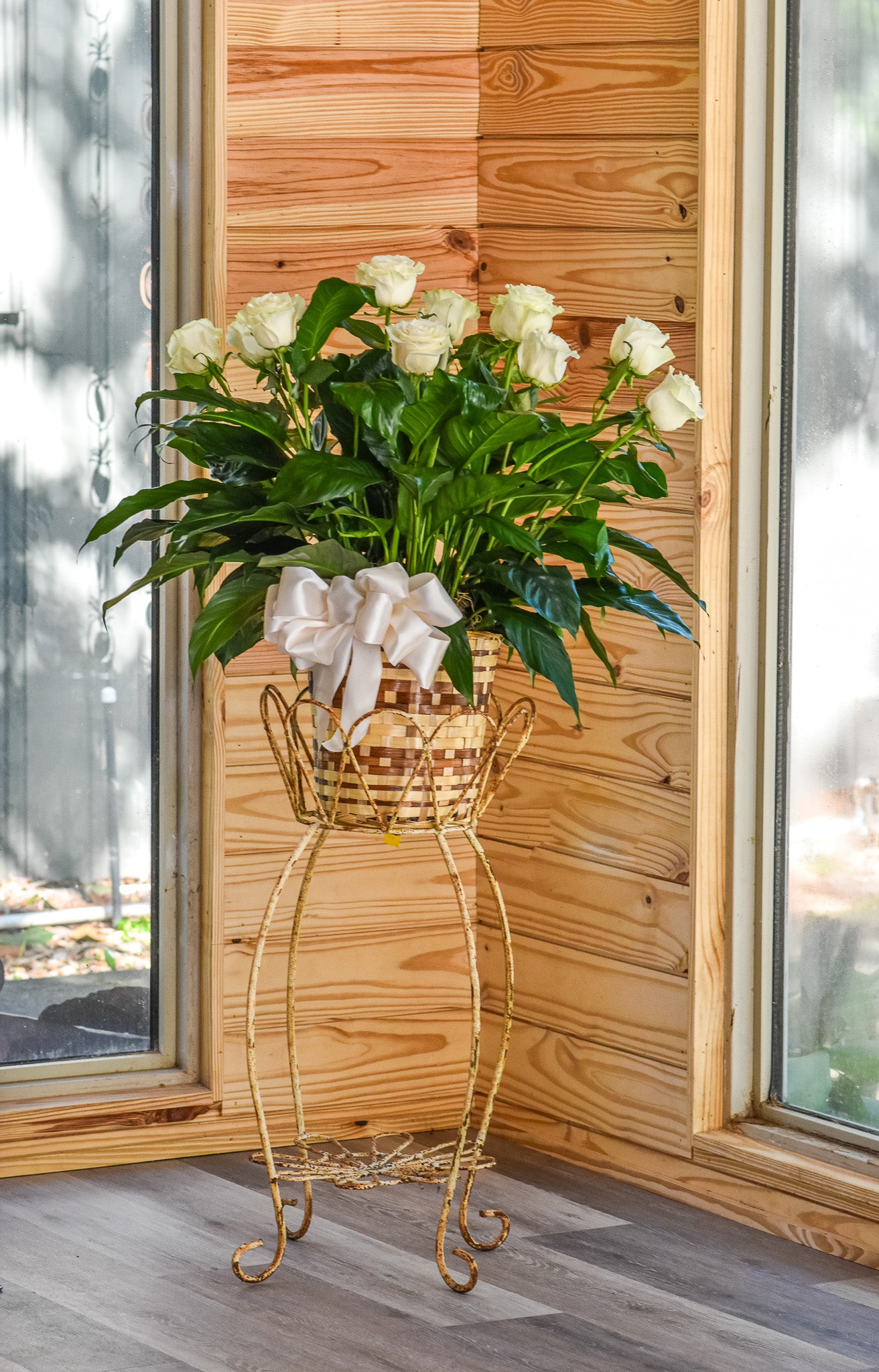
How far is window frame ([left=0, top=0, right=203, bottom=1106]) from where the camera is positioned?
2.19m

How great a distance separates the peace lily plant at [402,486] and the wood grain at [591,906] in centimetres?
54

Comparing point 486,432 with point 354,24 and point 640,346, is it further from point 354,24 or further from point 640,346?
point 354,24

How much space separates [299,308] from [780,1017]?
41.9 inches

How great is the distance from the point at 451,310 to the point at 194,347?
28 centimetres

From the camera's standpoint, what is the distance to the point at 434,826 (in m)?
1.76

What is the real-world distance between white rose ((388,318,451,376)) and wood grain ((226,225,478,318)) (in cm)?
65

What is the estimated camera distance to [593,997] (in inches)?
88.4

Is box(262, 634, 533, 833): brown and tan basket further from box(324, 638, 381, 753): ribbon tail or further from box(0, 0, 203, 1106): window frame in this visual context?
box(0, 0, 203, 1106): window frame

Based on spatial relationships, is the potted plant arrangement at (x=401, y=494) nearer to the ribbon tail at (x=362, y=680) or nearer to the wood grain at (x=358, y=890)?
the ribbon tail at (x=362, y=680)

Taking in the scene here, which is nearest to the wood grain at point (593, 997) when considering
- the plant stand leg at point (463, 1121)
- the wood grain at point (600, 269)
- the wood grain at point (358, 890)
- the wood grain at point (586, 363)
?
the wood grain at point (358, 890)

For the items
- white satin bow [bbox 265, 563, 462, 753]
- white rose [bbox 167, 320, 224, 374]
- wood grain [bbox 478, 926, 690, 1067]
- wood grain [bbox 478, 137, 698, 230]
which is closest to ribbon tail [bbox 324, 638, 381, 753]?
white satin bow [bbox 265, 563, 462, 753]

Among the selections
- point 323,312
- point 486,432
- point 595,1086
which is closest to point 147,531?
point 323,312

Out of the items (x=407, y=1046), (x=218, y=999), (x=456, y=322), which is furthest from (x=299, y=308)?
→ (x=407, y=1046)

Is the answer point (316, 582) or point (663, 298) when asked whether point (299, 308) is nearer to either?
point (316, 582)
